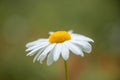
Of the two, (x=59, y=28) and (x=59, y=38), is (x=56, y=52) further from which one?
(x=59, y=28)

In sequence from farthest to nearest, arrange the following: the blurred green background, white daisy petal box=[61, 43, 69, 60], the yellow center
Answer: the blurred green background → the yellow center → white daisy petal box=[61, 43, 69, 60]

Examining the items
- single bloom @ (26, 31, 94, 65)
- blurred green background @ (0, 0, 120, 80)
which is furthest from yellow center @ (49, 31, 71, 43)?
blurred green background @ (0, 0, 120, 80)

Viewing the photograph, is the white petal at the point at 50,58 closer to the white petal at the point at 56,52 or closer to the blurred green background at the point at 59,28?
the white petal at the point at 56,52

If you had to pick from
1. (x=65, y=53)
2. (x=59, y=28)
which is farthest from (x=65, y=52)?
(x=59, y=28)

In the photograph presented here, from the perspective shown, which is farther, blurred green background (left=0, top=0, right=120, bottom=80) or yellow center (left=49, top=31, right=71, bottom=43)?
blurred green background (left=0, top=0, right=120, bottom=80)

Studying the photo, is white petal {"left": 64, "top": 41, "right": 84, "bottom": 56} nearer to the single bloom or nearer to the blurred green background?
the single bloom
